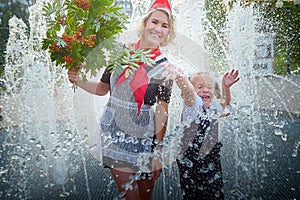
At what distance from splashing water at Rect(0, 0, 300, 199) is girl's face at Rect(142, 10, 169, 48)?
1.33 feet

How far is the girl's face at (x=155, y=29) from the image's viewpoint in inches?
74.9

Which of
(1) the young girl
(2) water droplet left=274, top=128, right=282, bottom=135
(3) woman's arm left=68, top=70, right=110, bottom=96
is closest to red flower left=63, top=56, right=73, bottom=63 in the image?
(3) woman's arm left=68, top=70, right=110, bottom=96

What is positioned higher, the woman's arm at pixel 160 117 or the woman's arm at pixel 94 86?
the woman's arm at pixel 94 86

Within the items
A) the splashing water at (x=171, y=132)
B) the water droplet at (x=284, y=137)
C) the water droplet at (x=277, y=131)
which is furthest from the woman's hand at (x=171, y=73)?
the water droplet at (x=277, y=131)

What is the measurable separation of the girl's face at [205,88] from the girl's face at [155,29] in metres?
0.68

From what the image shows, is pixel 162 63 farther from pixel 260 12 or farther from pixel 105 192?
pixel 260 12

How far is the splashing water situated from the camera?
321 cm

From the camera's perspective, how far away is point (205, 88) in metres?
2.48

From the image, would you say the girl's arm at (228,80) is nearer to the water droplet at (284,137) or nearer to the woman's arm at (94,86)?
the woman's arm at (94,86)

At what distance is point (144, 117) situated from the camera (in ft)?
6.22

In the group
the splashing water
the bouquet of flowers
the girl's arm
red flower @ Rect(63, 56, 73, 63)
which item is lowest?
the splashing water

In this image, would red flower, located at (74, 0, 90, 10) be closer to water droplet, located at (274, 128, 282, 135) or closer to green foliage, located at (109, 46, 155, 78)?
green foliage, located at (109, 46, 155, 78)

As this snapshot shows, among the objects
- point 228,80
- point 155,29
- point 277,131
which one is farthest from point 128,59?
point 277,131

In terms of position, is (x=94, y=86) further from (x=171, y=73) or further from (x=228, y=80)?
(x=228, y=80)
